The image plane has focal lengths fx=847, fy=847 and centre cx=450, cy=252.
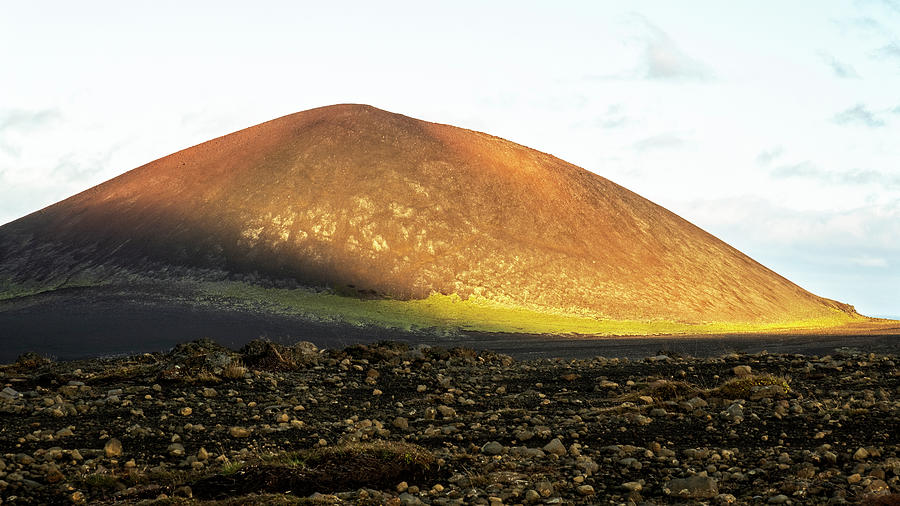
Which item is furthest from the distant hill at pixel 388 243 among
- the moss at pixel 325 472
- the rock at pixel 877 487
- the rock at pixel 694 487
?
the rock at pixel 877 487

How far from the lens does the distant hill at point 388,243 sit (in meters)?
56.3

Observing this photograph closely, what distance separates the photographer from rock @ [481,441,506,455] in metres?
11.1

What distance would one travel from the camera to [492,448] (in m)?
11.2

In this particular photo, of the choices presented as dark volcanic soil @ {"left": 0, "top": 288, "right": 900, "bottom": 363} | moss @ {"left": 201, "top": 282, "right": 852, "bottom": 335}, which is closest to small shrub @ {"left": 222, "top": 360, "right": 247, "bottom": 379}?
dark volcanic soil @ {"left": 0, "top": 288, "right": 900, "bottom": 363}

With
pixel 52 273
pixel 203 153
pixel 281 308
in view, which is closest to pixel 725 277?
pixel 281 308

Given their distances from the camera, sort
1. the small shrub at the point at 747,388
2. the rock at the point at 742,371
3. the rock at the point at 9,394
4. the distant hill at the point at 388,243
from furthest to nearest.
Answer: the distant hill at the point at 388,243
the rock at the point at 742,371
the rock at the point at 9,394
the small shrub at the point at 747,388

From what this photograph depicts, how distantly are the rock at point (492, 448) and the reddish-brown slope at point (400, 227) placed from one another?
4554 cm

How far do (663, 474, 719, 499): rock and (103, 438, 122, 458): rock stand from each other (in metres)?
7.04

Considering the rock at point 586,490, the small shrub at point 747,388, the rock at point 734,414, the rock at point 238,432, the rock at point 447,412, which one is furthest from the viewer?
the small shrub at point 747,388

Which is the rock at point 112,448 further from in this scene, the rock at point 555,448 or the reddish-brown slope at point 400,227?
the reddish-brown slope at point 400,227

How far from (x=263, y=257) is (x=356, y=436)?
1909 inches

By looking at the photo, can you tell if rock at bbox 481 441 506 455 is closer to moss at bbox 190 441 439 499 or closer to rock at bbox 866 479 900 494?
moss at bbox 190 441 439 499

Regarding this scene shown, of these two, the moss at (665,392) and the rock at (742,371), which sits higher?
the rock at (742,371)

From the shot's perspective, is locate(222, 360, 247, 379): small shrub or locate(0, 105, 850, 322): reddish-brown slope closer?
locate(222, 360, 247, 379): small shrub
